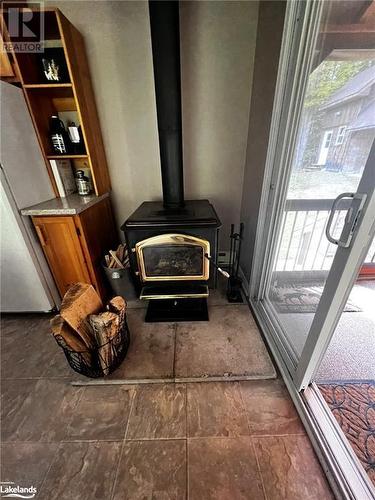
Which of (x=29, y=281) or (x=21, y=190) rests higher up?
(x=21, y=190)

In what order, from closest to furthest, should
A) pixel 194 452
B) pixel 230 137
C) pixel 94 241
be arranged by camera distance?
pixel 194 452 → pixel 94 241 → pixel 230 137

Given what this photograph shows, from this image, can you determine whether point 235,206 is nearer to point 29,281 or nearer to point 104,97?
point 104,97

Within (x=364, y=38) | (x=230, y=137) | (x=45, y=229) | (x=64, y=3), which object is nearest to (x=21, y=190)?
(x=45, y=229)

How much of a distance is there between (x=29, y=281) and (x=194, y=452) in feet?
4.95

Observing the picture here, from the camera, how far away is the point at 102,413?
1.05 metres

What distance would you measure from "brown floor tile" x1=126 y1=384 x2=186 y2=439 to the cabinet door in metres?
0.95

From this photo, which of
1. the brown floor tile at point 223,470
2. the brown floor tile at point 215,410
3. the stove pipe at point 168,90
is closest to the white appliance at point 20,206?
the stove pipe at point 168,90

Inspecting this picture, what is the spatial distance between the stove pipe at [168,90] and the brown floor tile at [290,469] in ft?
4.99

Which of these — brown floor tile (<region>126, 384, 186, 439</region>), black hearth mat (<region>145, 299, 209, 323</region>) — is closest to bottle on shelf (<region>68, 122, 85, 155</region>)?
black hearth mat (<region>145, 299, 209, 323</region>)

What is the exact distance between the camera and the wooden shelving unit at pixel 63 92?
51.8 inches

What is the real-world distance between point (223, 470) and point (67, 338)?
944mm

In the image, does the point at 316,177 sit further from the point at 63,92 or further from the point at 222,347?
the point at 63,92

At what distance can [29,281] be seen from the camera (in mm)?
1510
